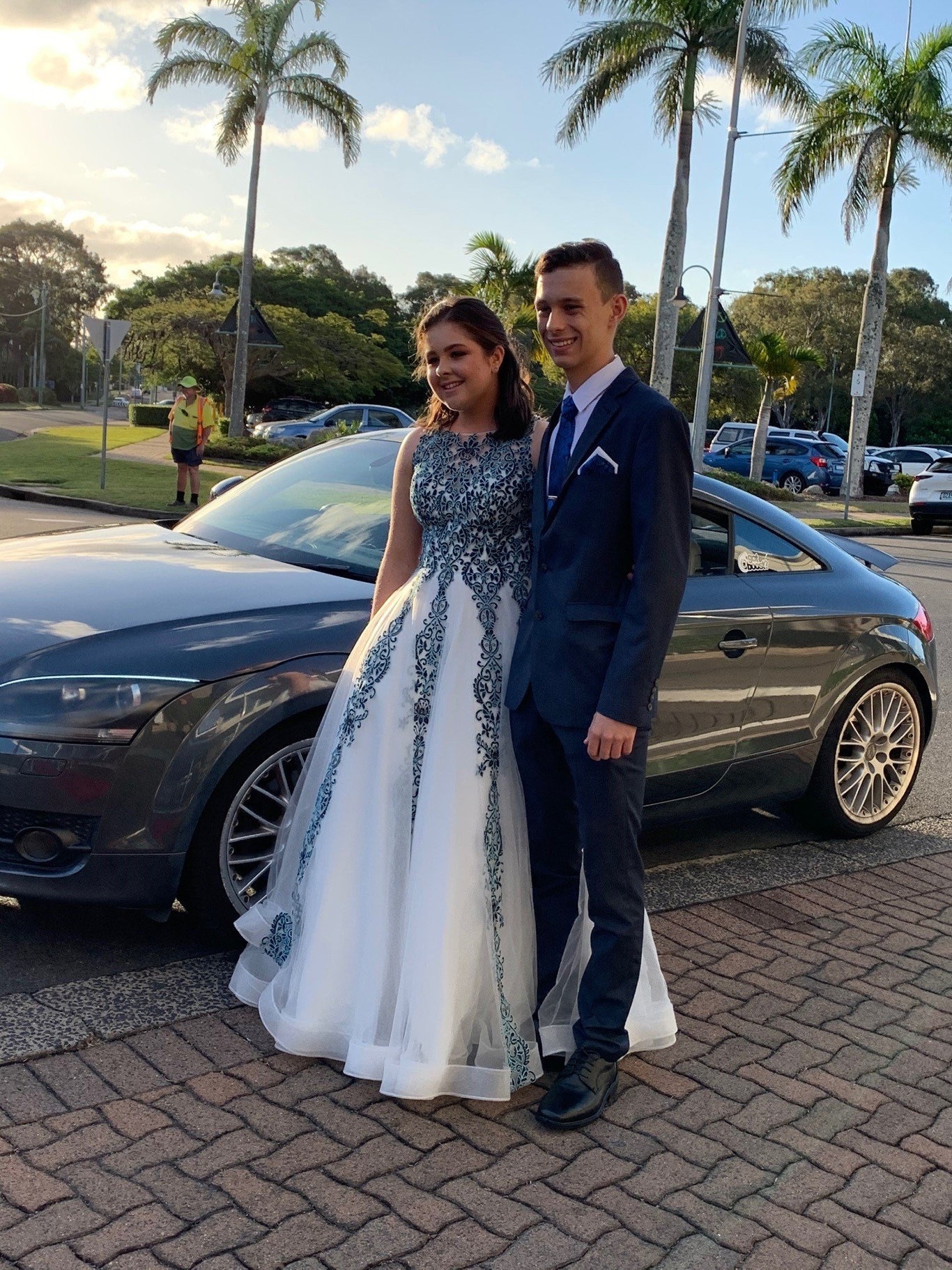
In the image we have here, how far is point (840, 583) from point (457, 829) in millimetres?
2510

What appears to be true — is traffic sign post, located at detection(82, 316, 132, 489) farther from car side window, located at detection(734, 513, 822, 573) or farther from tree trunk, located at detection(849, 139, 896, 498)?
tree trunk, located at detection(849, 139, 896, 498)

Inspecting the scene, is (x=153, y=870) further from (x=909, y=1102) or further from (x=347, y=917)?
(x=909, y=1102)

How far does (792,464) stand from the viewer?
110 feet

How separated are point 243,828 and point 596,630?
51.2 inches

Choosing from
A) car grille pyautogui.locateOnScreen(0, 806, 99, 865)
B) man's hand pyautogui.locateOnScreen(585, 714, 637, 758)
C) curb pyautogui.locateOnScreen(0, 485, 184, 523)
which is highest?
man's hand pyautogui.locateOnScreen(585, 714, 637, 758)

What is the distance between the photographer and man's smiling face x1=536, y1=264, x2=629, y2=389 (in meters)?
2.87

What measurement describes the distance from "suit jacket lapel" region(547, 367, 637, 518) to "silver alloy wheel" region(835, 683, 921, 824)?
2534mm

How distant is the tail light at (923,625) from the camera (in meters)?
5.21

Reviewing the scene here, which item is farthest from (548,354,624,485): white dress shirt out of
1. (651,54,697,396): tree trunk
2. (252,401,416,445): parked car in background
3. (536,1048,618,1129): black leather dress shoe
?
(252,401,416,445): parked car in background

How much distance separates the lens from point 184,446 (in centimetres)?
1736

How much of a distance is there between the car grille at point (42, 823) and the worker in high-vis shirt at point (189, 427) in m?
14.5

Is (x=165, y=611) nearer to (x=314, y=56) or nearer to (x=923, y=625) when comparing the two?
(x=923, y=625)

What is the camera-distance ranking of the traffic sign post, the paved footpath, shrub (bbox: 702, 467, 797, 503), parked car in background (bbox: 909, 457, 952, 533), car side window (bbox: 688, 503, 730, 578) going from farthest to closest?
shrub (bbox: 702, 467, 797, 503), parked car in background (bbox: 909, 457, 952, 533), the traffic sign post, car side window (bbox: 688, 503, 730, 578), the paved footpath

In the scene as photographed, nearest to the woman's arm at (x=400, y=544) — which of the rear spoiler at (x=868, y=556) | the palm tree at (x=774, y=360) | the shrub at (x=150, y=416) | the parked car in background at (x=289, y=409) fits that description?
the rear spoiler at (x=868, y=556)
